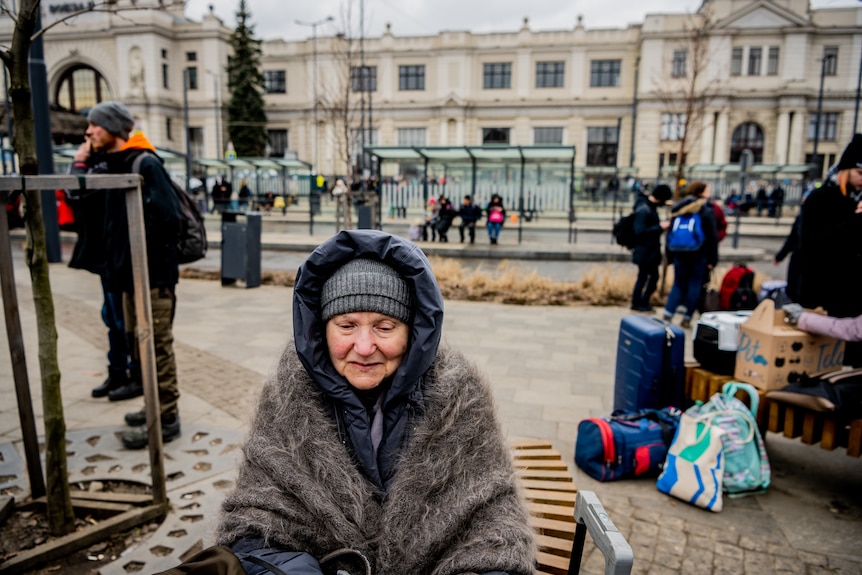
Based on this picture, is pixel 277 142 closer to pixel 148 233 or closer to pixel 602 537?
pixel 148 233

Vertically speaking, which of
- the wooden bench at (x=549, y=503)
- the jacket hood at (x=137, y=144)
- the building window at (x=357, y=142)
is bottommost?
the wooden bench at (x=549, y=503)

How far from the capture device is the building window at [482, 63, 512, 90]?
51.3 metres

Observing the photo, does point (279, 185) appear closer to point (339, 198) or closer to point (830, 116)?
point (339, 198)

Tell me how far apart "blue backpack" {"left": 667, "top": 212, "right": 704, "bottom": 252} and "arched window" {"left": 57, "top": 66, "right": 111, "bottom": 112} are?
62095 millimetres

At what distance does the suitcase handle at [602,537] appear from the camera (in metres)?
1.45

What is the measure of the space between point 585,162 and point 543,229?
106 feet

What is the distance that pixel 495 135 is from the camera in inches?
2056

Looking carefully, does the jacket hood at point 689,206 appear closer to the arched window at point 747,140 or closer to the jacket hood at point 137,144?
the jacket hood at point 137,144

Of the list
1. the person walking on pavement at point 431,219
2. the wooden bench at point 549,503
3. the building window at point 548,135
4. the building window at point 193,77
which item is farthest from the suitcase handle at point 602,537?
the building window at point 193,77

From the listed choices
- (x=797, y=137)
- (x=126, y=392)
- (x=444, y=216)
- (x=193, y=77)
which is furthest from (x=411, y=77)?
(x=126, y=392)

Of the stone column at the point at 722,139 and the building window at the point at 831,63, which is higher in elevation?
the building window at the point at 831,63

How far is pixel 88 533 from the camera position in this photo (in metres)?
2.94

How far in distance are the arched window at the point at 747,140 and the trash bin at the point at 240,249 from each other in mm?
46979

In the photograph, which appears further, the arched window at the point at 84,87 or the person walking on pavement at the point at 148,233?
the arched window at the point at 84,87
